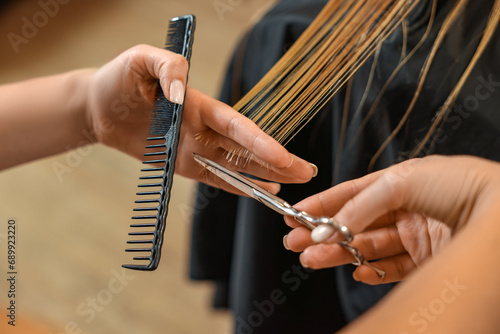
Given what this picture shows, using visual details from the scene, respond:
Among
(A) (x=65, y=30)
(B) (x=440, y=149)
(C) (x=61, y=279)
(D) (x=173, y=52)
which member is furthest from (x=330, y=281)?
(A) (x=65, y=30)

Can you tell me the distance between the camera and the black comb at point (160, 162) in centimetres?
35

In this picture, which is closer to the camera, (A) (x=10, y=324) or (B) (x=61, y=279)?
(A) (x=10, y=324)

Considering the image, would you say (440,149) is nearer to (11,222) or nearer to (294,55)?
(294,55)

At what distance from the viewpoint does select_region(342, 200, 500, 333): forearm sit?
10.1 inches

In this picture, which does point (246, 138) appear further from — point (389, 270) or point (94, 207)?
point (94, 207)

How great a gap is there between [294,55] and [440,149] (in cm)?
18

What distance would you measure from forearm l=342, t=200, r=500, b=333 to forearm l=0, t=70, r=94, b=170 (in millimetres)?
406

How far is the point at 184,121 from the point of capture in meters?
0.43

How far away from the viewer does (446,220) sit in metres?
0.31

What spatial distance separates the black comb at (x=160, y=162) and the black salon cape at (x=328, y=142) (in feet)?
0.37

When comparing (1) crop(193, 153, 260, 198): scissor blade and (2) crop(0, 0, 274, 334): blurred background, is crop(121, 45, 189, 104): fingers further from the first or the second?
(2) crop(0, 0, 274, 334): blurred background

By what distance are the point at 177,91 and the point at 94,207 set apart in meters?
0.79

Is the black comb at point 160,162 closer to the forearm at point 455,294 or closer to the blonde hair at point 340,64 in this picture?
the blonde hair at point 340,64

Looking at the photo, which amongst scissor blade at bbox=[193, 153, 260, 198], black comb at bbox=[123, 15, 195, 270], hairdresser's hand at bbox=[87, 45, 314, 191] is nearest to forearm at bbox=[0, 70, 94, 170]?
hairdresser's hand at bbox=[87, 45, 314, 191]
